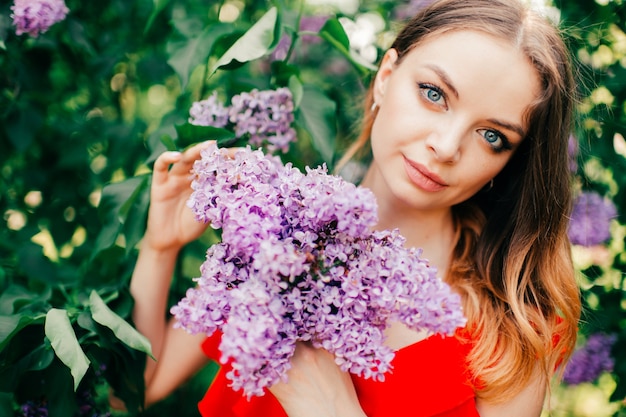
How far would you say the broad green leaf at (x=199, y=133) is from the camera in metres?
1.29

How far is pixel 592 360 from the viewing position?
1.97 metres

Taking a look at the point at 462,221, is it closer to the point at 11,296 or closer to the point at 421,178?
the point at 421,178

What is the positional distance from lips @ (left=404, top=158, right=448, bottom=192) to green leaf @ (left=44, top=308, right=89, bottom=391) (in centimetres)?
71

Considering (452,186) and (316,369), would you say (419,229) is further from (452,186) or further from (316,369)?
(316,369)

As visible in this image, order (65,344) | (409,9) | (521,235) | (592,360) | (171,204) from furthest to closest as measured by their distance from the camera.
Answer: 1. (592,360)
2. (409,9)
3. (521,235)
4. (171,204)
5. (65,344)

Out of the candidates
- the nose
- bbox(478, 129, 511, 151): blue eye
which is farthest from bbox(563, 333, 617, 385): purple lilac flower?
the nose

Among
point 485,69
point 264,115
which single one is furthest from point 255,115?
point 485,69

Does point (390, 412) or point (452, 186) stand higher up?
point (452, 186)

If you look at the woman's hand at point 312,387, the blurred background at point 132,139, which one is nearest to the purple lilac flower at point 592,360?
Result: the blurred background at point 132,139

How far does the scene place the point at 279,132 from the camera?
4.53 feet

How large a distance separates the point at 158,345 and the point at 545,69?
110 centimetres

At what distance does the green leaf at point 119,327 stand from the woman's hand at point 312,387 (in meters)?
0.25

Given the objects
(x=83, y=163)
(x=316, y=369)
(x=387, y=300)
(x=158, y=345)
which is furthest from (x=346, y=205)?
(x=83, y=163)

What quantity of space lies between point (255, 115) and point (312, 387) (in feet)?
1.99
